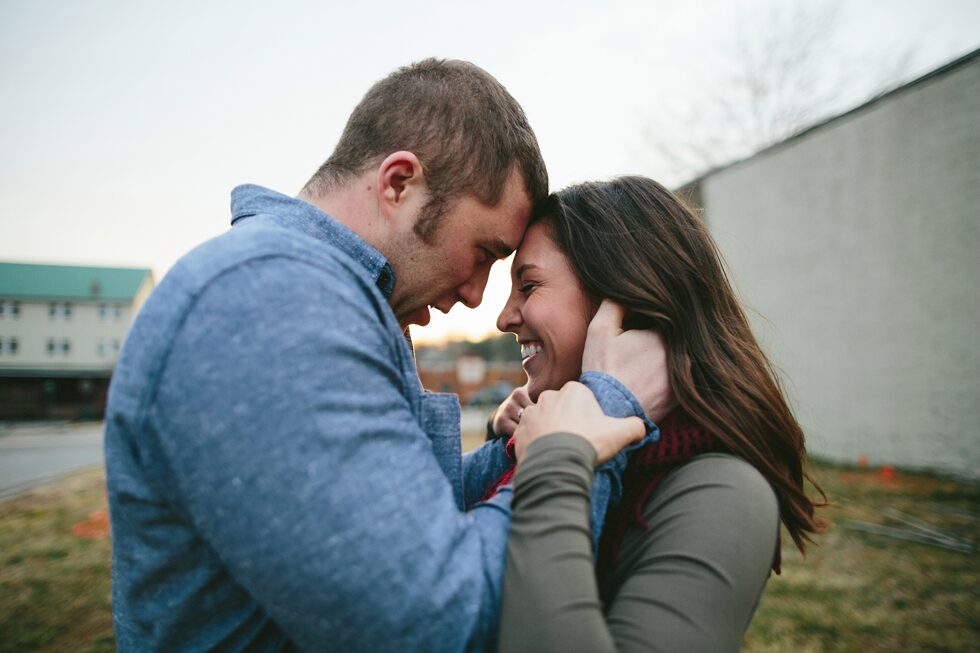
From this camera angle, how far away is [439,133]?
169 centimetres

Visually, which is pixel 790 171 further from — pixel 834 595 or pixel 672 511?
pixel 672 511

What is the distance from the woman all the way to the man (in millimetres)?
113

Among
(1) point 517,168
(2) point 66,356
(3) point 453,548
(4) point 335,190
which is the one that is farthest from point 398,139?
(2) point 66,356

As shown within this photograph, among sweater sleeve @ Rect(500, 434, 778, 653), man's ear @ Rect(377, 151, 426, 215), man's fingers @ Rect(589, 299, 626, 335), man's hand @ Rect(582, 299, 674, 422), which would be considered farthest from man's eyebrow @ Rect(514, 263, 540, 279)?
sweater sleeve @ Rect(500, 434, 778, 653)

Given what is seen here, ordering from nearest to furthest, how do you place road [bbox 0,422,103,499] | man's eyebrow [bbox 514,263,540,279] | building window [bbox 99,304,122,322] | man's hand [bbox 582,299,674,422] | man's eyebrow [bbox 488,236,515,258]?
man's hand [bbox 582,299,674,422] → man's eyebrow [bbox 488,236,515,258] → man's eyebrow [bbox 514,263,540,279] → road [bbox 0,422,103,499] → building window [bbox 99,304,122,322]

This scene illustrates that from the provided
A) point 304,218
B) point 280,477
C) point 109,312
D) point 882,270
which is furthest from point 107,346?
point 280,477

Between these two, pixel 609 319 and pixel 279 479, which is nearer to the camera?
pixel 279 479

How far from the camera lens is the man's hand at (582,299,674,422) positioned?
1.60 metres

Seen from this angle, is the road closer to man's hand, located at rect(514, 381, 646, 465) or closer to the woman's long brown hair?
the woman's long brown hair

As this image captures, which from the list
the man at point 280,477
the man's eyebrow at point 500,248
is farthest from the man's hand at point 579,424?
the man's eyebrow at point 500,248

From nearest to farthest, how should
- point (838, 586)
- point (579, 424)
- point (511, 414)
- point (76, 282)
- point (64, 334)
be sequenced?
point (579, 424)
point (511, 414)
point (838, 586)
point (76, 282)
point (64, 334)

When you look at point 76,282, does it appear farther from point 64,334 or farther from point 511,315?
point 511,315

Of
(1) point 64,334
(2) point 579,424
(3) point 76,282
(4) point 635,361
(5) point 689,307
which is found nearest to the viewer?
(2) point 579,424

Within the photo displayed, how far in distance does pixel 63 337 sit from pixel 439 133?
5295 centimetres
